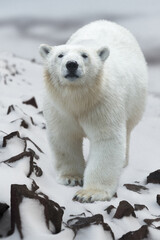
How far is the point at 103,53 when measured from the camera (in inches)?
202

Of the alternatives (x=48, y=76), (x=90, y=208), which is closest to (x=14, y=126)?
(x=48, y=76)

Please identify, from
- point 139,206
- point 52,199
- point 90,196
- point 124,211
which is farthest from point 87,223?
point 90,196

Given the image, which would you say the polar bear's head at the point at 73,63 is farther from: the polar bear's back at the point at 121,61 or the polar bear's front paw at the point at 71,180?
the polar bear's front paw at the point at 71,180

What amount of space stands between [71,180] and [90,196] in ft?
2.07

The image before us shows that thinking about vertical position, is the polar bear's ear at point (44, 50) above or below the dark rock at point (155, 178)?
above

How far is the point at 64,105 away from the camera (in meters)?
5.07

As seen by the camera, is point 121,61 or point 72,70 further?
point 121,61

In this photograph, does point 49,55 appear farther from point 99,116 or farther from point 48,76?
point 99,116

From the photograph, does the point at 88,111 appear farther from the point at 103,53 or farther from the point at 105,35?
the point at 105,35

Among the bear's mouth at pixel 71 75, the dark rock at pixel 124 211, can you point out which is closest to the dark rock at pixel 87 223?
the dark rock at pixel 124 211

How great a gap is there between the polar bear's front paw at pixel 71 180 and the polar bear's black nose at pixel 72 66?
1305 mm

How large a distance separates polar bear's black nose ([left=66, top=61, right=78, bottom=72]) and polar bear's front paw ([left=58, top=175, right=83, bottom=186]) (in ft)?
4.28

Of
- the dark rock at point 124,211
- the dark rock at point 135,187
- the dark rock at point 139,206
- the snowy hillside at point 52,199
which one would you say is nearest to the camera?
the snowy hillside at point 52,199

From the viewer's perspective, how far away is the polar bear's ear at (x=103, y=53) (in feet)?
16.7
